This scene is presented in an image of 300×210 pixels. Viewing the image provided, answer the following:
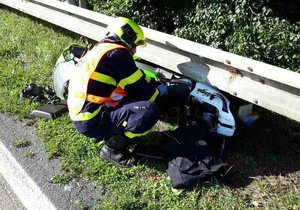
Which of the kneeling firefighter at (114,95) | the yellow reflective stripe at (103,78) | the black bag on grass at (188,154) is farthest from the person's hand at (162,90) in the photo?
the yellow reflective stripe at (103,78)

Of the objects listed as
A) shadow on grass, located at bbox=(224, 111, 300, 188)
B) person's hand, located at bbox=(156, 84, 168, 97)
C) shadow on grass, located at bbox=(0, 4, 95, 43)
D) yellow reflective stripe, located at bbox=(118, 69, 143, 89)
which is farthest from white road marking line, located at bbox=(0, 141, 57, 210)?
shadow on grass, located at bbox=(0, 4, 95, 43)

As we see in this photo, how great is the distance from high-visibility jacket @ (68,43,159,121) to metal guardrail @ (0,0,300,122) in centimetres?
73

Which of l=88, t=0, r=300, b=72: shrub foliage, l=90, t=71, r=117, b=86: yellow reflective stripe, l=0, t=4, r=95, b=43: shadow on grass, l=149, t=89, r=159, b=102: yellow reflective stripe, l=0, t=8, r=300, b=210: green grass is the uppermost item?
l=88, t=0, r=300, b=72: shrub foliage

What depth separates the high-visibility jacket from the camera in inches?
165

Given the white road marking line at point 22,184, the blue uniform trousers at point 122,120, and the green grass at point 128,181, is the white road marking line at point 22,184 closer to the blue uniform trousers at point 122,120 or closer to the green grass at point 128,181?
the green grass at point 128,181

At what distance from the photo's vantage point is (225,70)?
448 cm

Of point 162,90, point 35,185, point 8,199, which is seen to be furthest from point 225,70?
point 8,199

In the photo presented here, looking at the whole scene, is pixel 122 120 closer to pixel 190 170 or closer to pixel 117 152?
pixel 117 152

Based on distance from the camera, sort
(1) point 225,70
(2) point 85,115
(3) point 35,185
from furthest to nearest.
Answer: (1) point 225,70, (2) point 85,115, (3) point 35,185

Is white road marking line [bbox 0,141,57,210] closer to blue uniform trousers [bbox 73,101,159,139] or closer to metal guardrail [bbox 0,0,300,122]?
blue uniform trousers [bbox 73,101,159,139]

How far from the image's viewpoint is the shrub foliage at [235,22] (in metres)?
4.73

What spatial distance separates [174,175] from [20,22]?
554 centimetres

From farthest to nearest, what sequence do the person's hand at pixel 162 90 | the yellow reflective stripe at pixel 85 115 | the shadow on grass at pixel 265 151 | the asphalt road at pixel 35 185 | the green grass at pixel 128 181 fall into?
1. the person's hand at pixel 162 90
2. the yellow reflective stripe at pixel 85 115
3. the shadow on grass at pixel 265 151
4. the asphalt road at pixel 35 185
5. the green grass at pixel 128 181

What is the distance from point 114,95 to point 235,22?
5.65ft
